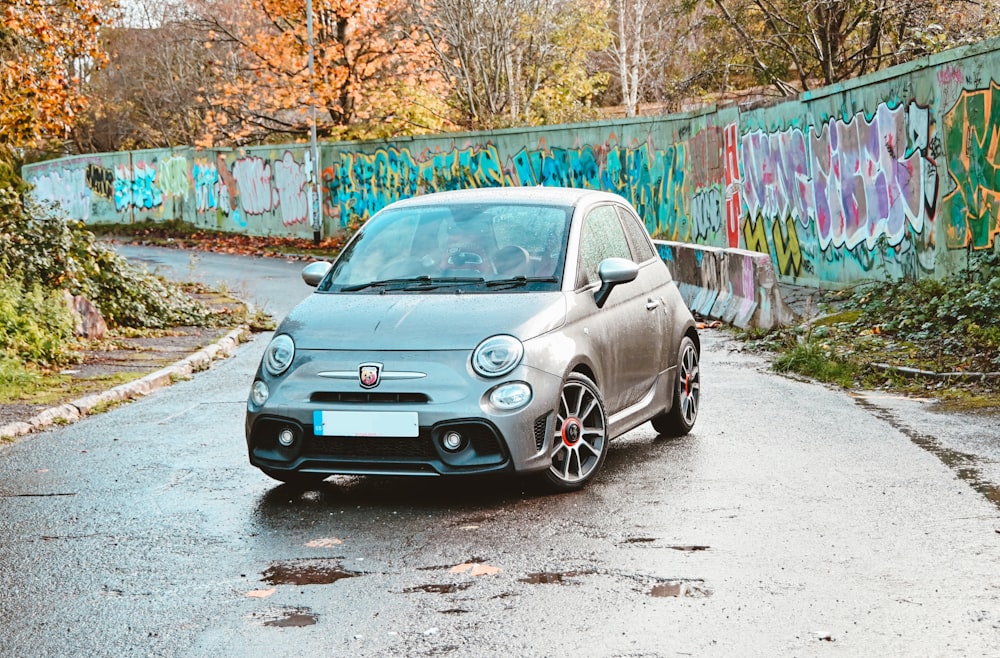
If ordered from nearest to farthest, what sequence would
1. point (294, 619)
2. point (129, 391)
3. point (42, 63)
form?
point (294, 619)
point (129, 391)
point (42, 63)

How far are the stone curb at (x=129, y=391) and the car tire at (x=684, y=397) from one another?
4585mm

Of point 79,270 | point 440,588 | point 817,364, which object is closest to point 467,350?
point 440,588

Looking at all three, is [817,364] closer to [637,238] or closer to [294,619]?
[637,238]

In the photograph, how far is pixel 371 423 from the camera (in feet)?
22.1

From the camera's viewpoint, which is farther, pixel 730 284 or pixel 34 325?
pixel 730 284

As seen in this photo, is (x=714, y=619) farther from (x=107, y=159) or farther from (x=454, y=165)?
(x=107, y=159)

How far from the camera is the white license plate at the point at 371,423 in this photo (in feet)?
22.0

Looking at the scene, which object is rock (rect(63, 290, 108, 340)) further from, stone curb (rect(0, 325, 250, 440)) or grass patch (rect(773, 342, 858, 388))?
grass patch (rect(773, 342, 858, 388))

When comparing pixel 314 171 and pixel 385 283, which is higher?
pixel 314 171

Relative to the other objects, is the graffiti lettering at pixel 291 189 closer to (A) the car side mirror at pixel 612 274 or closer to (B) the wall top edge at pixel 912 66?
(B) the wall top edge at pixel 912 66

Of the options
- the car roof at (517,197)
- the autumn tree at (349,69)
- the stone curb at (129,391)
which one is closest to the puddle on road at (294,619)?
the car roof at (517,197)

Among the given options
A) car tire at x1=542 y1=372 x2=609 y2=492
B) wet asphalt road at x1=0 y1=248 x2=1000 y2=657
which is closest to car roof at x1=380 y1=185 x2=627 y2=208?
car tire at x1=542 y1=372 x2=609 y2=492

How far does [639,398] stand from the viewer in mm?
8141

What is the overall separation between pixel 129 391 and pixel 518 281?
560 cm
